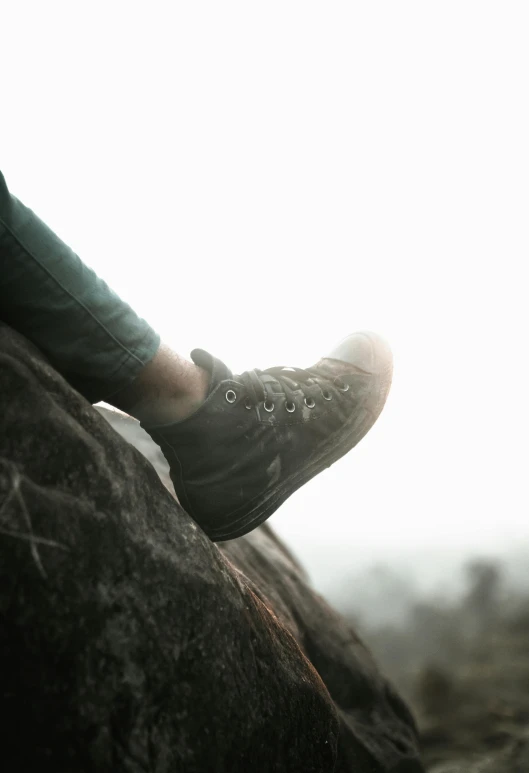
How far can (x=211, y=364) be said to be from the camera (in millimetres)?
1305

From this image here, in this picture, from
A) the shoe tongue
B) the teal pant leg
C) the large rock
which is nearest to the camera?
the large rock

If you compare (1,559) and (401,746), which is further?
(401,746)

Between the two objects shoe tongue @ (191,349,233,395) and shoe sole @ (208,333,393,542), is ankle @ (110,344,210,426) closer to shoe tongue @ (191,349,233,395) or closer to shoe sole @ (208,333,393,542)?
shoe tongue @ (191,349,233,395)

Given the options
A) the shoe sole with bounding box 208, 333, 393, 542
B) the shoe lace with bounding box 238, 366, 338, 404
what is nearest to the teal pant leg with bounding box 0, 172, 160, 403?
the shoe lace with bounding box 238, 366, 338, 404

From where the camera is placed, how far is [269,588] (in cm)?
218

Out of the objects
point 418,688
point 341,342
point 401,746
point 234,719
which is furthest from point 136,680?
point 418,688

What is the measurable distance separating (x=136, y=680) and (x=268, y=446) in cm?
61

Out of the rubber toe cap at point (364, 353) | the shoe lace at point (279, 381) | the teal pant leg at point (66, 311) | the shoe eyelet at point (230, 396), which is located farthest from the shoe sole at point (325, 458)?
the teal pant leg at point (66, 311)

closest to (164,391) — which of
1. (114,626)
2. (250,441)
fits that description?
(250,441)

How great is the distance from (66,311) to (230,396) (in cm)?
43

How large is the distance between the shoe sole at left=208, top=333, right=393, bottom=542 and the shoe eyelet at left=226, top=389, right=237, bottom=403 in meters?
0.27

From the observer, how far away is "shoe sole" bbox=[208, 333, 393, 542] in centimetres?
136

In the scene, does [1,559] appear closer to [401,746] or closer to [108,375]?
[108,375]

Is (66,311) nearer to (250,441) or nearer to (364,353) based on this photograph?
(250,441)
